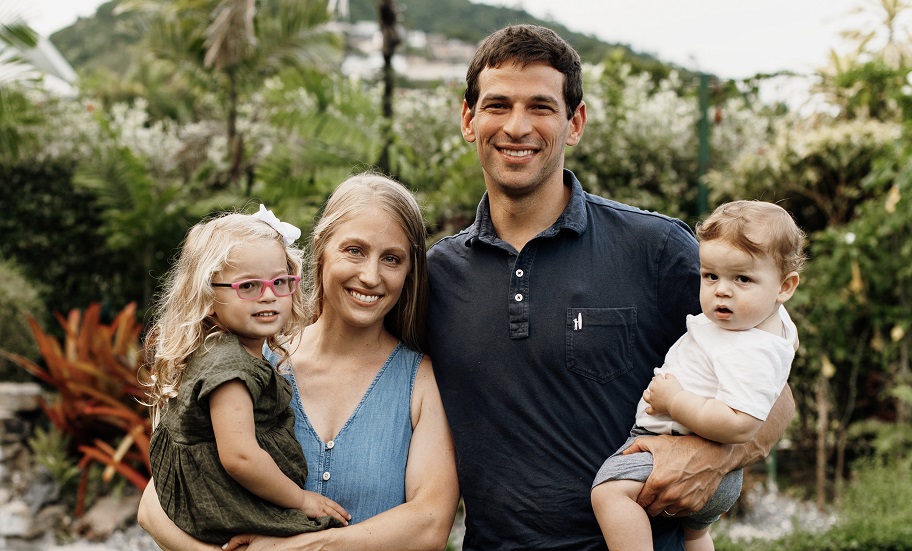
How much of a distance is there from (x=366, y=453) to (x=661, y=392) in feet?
2.81

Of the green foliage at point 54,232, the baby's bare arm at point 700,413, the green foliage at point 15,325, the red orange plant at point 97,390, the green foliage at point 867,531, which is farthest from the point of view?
the green foliage at point 54,232

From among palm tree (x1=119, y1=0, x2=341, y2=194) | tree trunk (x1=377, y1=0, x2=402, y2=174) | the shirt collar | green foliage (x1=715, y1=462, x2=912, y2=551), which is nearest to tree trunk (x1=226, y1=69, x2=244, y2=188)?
palm tree (x1=119, y1=0, x2=341, y2=194)

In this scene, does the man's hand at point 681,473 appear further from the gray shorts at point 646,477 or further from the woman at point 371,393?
the woman at point 371,393

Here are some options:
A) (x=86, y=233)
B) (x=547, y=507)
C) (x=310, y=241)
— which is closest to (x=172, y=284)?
(x=310, y=241)

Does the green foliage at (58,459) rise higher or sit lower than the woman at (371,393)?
lower

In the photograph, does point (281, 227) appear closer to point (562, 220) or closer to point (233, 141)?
point (562, 220)

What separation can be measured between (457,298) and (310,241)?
1.76ft

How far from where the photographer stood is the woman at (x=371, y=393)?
232cm

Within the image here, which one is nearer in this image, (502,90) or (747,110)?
(502,90)

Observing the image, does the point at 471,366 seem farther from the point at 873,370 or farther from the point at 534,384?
the point at 873,370

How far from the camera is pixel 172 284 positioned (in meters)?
2.53

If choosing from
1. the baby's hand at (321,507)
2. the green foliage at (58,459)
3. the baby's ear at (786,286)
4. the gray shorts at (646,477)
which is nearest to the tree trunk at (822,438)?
the gray shorts at (646,477)

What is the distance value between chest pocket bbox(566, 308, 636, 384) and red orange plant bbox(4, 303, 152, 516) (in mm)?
5432

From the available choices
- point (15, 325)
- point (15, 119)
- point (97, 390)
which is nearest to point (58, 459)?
point (97, 390)
